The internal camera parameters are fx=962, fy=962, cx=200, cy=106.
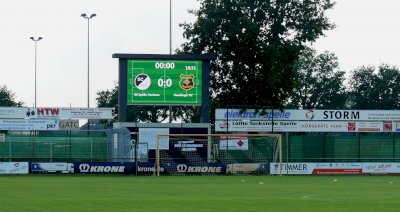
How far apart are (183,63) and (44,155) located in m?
13.8

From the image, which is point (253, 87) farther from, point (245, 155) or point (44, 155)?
point (44, 155)

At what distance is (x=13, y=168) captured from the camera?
5522 centimetres

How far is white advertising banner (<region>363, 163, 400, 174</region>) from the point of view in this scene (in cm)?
6047

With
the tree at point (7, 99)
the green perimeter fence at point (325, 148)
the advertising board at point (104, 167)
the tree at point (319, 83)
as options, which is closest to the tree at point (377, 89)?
the tree at point (319, 83)

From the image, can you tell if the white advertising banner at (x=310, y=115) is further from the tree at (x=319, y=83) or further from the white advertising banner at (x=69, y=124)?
the tree at (x=319, y=83)

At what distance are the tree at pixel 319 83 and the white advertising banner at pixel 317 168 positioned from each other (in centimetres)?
7639

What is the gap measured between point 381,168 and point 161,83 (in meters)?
15.1

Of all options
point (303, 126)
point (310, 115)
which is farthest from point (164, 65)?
point (310, 115)

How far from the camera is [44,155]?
66125 millimetres

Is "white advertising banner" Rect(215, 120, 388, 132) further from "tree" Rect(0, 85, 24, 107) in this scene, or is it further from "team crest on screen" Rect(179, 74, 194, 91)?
"tree" Rect(0, 85, 24, 107)

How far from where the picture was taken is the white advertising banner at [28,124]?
7131 centimetres

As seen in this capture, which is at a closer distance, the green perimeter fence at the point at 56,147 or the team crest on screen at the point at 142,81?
the team crest on screen at the point at 142,81
